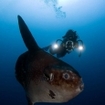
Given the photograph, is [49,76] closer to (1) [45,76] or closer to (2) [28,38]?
(1) [45,76]

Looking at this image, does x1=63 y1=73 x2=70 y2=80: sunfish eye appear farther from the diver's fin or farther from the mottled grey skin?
the diver's fin

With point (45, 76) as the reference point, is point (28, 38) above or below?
above

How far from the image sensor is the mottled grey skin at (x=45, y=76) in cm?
141

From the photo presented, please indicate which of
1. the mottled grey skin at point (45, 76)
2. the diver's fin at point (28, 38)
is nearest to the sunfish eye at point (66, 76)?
the mottled grey skin at point (45, 76)

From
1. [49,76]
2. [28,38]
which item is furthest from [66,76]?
[28,38]

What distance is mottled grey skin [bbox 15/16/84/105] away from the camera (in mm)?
1412

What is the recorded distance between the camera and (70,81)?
4.60 ft

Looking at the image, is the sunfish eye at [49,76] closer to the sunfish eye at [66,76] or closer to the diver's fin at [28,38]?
the sunfish eye at [66,76]

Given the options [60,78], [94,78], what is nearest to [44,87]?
[60,78]

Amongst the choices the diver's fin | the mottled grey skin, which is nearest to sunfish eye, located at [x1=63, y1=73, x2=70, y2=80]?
the mottled grey skin

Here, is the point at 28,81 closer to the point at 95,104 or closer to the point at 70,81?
the point at 70,81

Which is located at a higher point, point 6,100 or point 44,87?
point 6,100

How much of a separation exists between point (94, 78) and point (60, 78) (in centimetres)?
7799

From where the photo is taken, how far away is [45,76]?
1490mm
